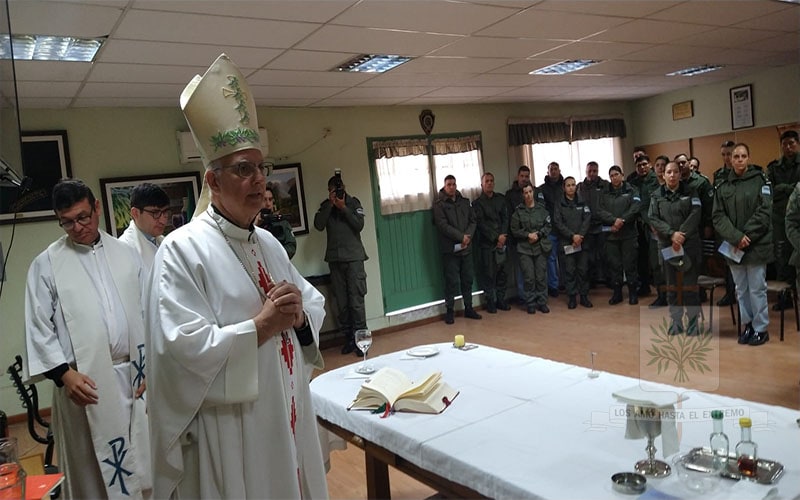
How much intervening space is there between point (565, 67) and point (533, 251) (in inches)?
83.6

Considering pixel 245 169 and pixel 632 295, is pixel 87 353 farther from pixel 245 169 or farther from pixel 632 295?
pixel 632 295

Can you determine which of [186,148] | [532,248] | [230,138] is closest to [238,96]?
[230,138]

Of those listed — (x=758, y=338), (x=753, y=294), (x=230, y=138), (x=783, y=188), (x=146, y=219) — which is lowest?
(x=758, y=338)

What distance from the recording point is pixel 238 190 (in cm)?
159

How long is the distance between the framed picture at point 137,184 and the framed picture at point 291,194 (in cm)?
76

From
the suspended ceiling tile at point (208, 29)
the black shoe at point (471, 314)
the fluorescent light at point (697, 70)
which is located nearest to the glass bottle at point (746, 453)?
the suspended ceiling tile at point (208, 29)

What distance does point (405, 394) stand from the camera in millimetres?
1920

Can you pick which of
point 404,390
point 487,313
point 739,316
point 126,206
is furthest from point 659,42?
point 126,206

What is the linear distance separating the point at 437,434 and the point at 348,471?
5.23 feet

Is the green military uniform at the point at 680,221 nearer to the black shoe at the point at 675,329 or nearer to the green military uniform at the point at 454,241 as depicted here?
the green military uniform at the point at 454,241

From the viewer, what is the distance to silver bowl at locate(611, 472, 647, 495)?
1279 mm

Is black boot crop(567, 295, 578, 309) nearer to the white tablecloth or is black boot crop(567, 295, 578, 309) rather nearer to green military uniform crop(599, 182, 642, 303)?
green military uniform crop(599, 182, 642, 303)

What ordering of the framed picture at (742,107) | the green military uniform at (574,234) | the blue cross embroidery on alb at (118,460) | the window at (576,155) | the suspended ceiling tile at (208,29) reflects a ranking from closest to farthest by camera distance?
1. the blue cross embroidery on alb at (118,460)
2. the suspended ceiling tile at (208,29)
3. the green military uniform at (574,234)
4. the framed picture at (742,107)
5. the window at (576,155)

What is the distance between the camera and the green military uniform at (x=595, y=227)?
684 cm
